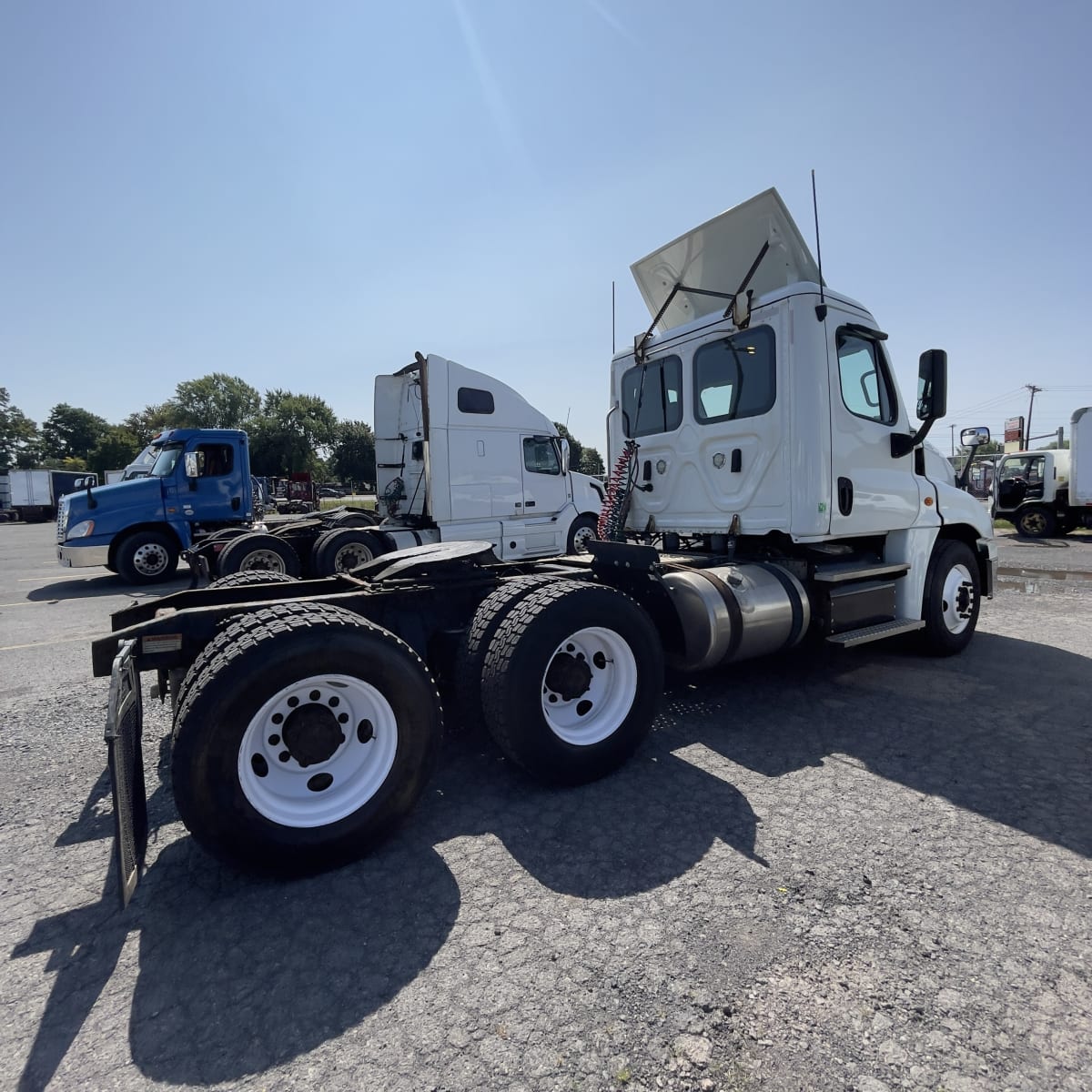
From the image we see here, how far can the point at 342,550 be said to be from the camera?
10.0 metres

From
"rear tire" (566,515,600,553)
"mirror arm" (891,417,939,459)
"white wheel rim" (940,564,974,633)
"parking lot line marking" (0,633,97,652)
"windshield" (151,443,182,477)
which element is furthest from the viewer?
"windshield" (151,443,182,477)

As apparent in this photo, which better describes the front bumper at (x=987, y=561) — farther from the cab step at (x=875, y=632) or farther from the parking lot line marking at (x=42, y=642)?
the parking lot line marking at (x=42, y=642)

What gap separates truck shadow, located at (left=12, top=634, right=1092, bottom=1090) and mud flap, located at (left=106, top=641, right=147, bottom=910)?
0.85ft

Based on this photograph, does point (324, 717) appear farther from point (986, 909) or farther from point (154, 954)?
point (986, 909)

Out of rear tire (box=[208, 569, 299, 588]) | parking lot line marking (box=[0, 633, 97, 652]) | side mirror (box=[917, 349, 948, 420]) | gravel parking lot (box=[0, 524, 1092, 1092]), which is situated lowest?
gravel parking lot (box=[0, 524, 1092, 1092])

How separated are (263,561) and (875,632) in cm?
869

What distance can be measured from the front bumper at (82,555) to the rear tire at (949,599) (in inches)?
520

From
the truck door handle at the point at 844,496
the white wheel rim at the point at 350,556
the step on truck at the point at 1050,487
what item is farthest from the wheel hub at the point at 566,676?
the step on truck at the point at 1050,487

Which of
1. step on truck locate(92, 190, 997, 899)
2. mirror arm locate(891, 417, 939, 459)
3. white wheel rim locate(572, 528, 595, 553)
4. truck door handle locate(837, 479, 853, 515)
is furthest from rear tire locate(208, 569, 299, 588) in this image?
white wheel rim locate(572, 528, 595, 553)

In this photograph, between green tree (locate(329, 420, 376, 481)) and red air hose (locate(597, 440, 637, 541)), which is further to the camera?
green tree (locate(329, 420, 376, 481))

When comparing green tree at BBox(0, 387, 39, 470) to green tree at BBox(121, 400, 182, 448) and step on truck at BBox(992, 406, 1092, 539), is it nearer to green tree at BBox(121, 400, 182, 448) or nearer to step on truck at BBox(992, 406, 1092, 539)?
green tree at BBox(121, 400, 182, 448)

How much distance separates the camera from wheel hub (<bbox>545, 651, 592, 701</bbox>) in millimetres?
3432

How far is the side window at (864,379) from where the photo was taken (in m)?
5.07

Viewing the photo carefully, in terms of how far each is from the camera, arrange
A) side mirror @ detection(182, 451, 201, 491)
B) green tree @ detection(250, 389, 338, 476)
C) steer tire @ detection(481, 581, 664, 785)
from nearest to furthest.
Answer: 1. steer tire @ detection(481, 581, 664, 785)
2. side mirror @ detection(182, 451, 201, 491)
3. green tree @ detection(250, 389, 338, 476)
